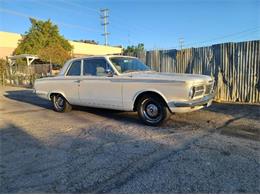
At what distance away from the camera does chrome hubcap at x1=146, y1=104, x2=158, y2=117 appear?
5784 mm

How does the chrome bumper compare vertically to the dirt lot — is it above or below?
above

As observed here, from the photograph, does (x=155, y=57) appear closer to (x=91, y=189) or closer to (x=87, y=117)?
(x=87, y=117)

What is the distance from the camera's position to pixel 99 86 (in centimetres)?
661

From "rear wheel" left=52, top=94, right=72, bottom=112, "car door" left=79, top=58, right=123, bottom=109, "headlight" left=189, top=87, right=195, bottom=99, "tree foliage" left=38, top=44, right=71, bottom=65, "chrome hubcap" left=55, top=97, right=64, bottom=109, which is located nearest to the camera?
"headlight" left=189, top=87, right=195, bottom=99

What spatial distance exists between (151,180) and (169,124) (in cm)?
283

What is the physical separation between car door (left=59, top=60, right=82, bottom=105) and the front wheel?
2273mm

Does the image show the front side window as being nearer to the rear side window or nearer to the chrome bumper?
the rear side window

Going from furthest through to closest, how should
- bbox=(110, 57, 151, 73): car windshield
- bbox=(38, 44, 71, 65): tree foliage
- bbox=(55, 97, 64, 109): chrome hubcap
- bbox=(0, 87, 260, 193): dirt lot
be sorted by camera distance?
bbox=(38, 44, 71, 65): tree foliage
bbox=(55, 97, 64, 109): chrome hubcap
bbox=(110, 57, 151, 73): car windshield
bbox=(0, 87, 260, 193): dirt lot

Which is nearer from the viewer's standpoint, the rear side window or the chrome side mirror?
the chrome side mirror

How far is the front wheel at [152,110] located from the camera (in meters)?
5.65

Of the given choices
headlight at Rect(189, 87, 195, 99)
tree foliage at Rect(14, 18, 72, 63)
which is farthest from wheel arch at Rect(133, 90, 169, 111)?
tree foliage at Rect(14, 18, 72, 63)

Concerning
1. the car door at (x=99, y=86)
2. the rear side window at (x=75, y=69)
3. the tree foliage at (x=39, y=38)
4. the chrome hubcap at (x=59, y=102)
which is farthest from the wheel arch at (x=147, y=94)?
the tree foliage at (x=39, y=38)

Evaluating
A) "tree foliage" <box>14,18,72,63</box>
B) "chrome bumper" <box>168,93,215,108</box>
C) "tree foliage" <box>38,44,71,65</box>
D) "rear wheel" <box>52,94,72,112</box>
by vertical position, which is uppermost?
"tree foliage" <box>14,18,72,63</box>

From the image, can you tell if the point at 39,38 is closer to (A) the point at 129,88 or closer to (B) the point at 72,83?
(B) the point at 72,83
